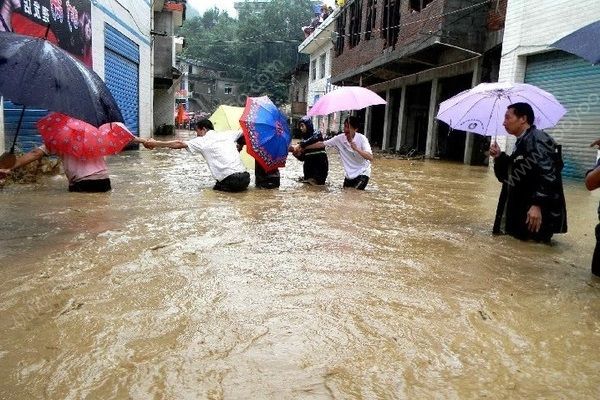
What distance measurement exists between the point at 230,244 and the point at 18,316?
184cm

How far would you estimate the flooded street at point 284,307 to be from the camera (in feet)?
6.65

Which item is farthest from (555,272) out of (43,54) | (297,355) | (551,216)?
(43,54)

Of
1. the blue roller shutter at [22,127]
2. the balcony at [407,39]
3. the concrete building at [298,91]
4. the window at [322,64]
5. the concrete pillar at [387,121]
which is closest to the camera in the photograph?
the blue roller shutter at [22,127]

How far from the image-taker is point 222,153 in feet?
22.1

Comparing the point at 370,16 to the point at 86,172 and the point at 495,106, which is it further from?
the point at 86,172

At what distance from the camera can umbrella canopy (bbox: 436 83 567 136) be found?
5.06 m

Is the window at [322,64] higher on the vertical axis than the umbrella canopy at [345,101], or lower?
higher

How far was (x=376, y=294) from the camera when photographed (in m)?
3.06

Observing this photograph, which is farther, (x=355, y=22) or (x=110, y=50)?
(x=355, y=22)

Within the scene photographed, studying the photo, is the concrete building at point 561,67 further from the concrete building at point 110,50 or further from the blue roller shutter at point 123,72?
the blue roller shutter at point 123,72

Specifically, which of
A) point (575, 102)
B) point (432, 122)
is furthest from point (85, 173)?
point (432, 122)

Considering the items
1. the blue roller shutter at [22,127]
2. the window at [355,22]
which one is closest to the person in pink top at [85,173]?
the blue roller shutter at [22,127]

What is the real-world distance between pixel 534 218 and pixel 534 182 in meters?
0.37

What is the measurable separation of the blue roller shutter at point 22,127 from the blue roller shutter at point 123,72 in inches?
134
